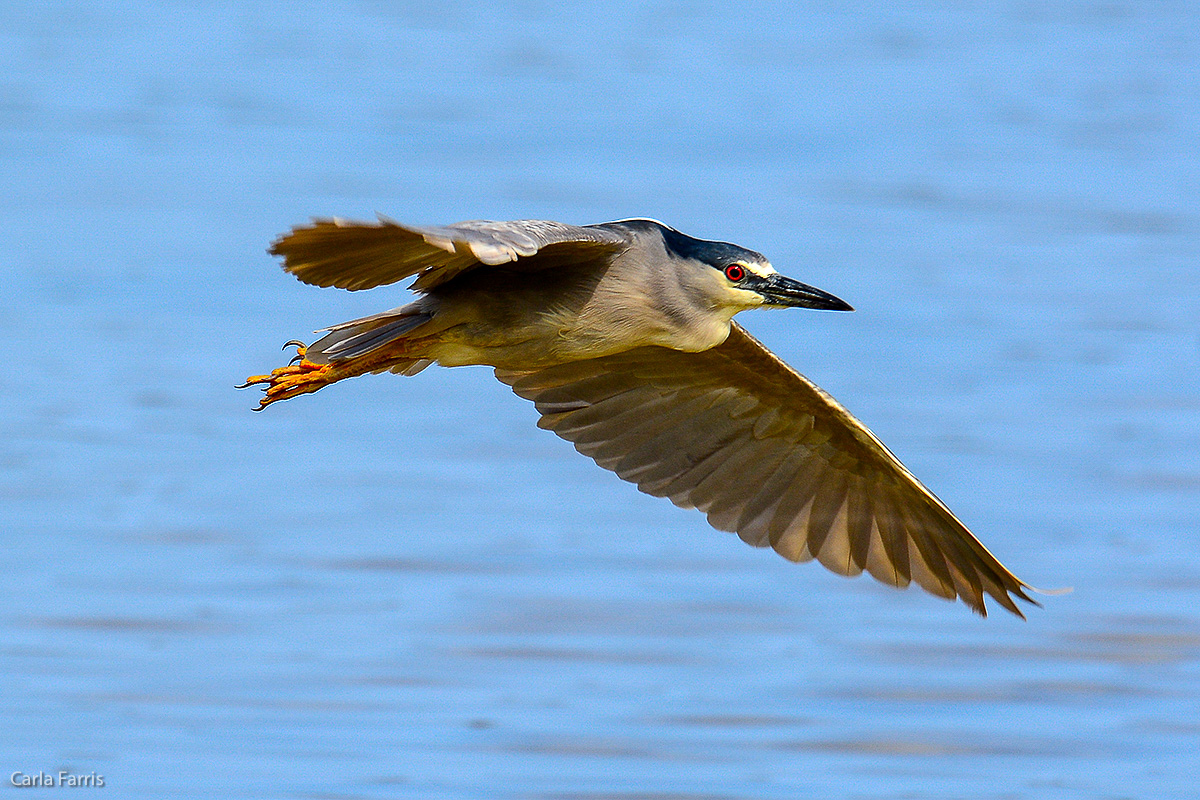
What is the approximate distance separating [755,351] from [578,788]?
2291mm

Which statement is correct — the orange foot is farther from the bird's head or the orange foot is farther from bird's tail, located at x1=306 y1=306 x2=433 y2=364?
the bird's head

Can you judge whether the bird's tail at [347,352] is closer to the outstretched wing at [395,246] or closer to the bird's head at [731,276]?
the outstretched wing at [395,246]

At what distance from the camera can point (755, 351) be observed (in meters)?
8.80

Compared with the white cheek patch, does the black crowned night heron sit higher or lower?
lower

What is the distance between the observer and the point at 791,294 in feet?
26.9

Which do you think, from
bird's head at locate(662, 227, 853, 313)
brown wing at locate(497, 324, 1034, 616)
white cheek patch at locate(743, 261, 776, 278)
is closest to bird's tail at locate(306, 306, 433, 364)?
bird's head at locate(662, 227, 853, 313)

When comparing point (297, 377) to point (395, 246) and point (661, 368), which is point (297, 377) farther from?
point (661, 368)

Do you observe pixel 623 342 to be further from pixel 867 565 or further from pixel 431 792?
pixel 431 792

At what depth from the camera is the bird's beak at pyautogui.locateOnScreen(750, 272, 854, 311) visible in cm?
815

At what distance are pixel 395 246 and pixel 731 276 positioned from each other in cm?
178

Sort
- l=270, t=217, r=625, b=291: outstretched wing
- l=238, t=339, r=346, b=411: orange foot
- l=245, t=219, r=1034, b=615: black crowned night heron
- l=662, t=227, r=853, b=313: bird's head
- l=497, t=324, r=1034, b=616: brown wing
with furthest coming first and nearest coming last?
l=497, t=324, r=1034, b=616: brown wing, l=662, t=227, r=853, b=313: bird's head, l=238, t=339, r=346, b=411: orange foot, l=245, t=219, r=1034, b=615: black crowned night heron, l=270, t=217, r=625, b=291: outstretched wing

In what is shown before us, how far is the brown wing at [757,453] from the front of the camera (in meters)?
8.85

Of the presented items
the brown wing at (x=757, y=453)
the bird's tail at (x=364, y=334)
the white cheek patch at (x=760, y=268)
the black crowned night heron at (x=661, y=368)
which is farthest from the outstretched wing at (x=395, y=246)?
the brown wing at (x=757, y=453)

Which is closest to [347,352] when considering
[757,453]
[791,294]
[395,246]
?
[395,246]
